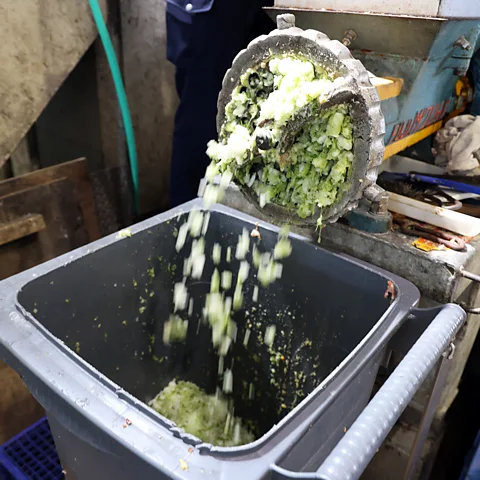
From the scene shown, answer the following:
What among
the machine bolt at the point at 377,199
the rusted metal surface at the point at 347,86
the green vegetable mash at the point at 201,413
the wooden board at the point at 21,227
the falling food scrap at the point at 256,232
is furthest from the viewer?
the wooden board at the point at 21,227

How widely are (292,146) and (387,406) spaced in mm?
483

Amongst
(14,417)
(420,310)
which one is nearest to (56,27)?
(14,417)

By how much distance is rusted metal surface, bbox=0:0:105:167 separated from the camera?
58.1 inches

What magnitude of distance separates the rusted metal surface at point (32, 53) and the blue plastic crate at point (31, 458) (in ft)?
2.89

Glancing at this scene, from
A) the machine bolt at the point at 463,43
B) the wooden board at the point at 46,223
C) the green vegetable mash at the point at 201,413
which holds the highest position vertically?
the machine bolt at the point at 463,43

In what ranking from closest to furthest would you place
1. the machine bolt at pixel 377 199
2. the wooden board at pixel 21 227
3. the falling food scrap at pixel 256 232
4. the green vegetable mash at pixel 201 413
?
the machine bolt at pixel 377 199, the falling food scrap at pixel 256 232, the green vegetable mash at pixel 201 413, the wooden board at pixel 21 227

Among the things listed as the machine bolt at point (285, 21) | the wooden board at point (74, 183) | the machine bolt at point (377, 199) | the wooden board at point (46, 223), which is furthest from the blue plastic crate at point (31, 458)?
the machine bolt at point (285, 21)

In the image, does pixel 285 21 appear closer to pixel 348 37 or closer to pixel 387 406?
pixel 348 37

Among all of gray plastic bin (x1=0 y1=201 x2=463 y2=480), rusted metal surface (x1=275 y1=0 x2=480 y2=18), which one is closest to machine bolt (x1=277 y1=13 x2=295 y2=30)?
rusted metal surface (x1=275 y1=0 x2=480 y2=18)

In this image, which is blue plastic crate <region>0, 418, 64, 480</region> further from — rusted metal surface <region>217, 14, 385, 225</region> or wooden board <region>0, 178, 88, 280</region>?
rusted metal surface <region>217, 14, 385, 225</region>

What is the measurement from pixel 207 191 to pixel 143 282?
28cm

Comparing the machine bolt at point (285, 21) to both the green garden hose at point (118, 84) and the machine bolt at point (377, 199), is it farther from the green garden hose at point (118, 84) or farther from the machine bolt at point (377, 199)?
the green garden hose at point (118, 84)

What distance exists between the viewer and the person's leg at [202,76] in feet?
4.83

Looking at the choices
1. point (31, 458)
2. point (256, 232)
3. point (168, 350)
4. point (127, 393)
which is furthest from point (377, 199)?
point (31, 458)
